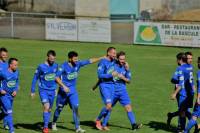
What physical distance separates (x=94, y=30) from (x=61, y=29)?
7.84ft

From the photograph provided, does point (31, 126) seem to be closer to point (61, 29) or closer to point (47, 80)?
point (47, 80)

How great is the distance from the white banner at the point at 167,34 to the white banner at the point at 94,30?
6.66 ft

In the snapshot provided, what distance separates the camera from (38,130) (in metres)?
16.9

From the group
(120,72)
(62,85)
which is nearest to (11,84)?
(62,85)

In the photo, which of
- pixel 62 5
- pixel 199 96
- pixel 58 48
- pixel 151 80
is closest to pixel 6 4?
pixel 62 5

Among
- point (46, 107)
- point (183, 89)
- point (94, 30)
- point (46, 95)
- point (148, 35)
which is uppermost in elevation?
point (94, 30)

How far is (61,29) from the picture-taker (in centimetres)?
4084

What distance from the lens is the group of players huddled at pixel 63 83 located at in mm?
16047

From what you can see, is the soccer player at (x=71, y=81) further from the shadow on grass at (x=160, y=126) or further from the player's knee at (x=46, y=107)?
the shadow on grass at (x=160, y=126)

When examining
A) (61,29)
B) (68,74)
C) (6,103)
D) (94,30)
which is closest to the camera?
(6,103)

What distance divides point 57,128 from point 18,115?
238 centimetres

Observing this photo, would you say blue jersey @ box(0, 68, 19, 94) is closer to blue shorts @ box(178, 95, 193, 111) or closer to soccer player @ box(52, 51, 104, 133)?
soccer player @ box(52, 51, 104, 133)

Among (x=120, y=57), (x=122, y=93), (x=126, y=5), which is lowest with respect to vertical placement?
(x=122, y=93)

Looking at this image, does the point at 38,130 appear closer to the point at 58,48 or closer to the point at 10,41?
the point at 58,48
